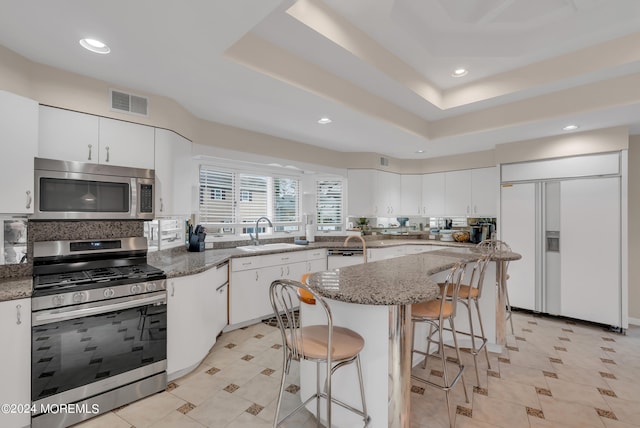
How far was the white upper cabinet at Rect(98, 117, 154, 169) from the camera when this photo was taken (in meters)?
2.47

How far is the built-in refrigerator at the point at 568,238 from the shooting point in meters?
3.60

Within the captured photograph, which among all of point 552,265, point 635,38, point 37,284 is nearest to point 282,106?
point 37,284

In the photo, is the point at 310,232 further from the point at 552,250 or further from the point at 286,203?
the point at 552,250

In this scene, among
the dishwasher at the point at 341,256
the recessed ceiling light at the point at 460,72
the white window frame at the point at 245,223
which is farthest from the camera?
the dishwasher at the point at 341,256

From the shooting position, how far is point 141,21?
1746 mm

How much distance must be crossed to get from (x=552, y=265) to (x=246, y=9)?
4.66 m

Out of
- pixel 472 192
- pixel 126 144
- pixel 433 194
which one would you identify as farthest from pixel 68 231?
pixel 472 192

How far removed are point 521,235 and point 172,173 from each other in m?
4.59

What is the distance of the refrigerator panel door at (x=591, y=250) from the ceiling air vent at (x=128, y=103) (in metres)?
5.00

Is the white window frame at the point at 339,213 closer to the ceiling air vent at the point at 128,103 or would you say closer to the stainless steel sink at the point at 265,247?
the stainless steel sink at the point at 265,247

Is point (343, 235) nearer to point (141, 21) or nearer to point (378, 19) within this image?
point (378, 19)

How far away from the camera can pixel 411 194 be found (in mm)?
5715

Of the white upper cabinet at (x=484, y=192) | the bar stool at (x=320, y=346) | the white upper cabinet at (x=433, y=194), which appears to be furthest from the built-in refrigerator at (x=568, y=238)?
the bar stool at (x=320, y=346)

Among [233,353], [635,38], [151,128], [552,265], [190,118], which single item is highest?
[635,38]
